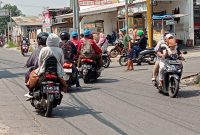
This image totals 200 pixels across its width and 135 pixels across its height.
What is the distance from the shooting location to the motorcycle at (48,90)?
974 centimetres

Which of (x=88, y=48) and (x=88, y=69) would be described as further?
(x=88, y=69)

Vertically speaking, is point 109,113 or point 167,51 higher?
point 167,51

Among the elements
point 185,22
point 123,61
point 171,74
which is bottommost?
point 123,61

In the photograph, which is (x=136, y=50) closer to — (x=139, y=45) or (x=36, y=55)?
(x=139, y=45)

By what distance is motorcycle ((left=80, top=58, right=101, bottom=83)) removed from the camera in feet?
51.2

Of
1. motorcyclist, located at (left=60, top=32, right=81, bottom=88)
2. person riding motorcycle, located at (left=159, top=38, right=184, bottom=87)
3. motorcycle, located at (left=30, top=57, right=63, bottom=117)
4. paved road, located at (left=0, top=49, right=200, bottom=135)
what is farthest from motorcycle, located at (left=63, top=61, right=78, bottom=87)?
motorcycle, located at (left=30, top=57, right=63, bottom=117)

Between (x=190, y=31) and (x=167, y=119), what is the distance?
85.7 ft

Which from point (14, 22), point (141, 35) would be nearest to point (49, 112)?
point (141, 35)

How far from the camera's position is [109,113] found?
32.8 feet

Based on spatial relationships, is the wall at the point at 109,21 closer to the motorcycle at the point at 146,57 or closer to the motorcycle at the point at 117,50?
the motorcycle at the point at 117,50

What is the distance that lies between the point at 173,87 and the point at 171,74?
35cm

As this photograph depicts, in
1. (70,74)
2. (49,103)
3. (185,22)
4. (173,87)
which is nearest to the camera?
(49,103)

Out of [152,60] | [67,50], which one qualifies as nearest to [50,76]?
[67,50]

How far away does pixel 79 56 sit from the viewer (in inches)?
615
